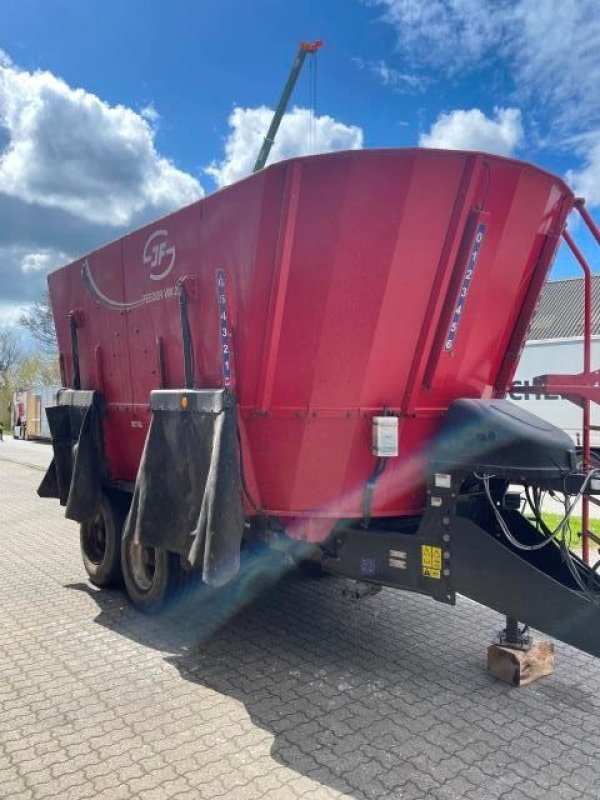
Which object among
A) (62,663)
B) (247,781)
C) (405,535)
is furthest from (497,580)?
(62,663)

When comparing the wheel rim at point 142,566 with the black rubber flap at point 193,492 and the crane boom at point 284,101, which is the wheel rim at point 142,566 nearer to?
the black rubber flap at point 193,492

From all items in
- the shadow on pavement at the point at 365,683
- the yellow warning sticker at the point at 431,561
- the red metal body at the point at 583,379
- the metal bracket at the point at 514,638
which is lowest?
the shadow on pavement at the point at 365,683

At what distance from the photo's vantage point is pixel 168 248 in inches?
167

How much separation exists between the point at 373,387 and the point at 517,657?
1.87 meters

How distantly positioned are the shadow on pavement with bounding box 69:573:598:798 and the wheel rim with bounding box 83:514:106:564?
0.36 meters

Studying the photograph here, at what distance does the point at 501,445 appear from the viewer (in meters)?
3.27

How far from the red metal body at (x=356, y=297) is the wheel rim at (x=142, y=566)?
1.74m

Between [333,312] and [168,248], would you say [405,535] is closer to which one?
[333,312]

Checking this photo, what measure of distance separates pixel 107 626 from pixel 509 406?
11.0 ft

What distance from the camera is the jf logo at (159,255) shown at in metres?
4.23

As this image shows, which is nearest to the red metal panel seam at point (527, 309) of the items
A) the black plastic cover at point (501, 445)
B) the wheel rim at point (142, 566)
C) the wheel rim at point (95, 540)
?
the black plastic cover at point (501, 445)

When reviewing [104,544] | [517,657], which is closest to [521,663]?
[517,657]

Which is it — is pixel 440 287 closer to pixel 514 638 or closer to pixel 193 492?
pixel 193 492

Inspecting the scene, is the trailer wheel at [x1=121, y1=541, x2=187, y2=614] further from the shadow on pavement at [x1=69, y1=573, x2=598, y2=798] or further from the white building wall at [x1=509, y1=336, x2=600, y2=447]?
the white building wall at [x1=509, y1=336, x2=600, y2=447]
